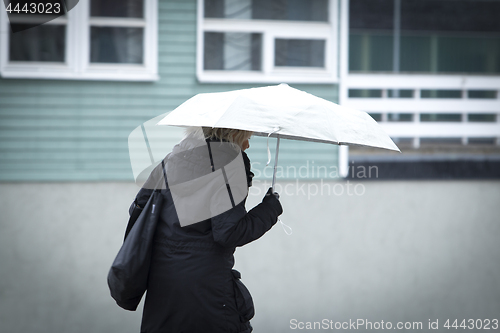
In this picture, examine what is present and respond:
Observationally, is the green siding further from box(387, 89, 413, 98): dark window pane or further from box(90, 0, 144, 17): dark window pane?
box(387, 89, 413, 98): dark window pane

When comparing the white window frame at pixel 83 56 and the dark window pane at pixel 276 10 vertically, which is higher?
the dark window pane at pixel 276 10

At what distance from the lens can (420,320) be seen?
5.50 m

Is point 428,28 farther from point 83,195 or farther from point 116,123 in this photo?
point 83,195

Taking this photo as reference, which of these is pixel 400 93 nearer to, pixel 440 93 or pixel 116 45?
pixel 440 93

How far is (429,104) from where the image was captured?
19.3 ft

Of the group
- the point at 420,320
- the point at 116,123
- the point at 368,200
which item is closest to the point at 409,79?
the point at 368,200

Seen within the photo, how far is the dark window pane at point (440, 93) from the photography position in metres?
6.12

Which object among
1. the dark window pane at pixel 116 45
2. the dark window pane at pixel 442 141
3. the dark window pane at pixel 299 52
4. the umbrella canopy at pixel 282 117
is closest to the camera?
the umbrella canopy at pixel 282 117

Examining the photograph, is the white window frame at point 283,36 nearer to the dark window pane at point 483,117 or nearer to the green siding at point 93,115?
the green siding at point 93,115

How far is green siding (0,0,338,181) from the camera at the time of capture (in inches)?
203

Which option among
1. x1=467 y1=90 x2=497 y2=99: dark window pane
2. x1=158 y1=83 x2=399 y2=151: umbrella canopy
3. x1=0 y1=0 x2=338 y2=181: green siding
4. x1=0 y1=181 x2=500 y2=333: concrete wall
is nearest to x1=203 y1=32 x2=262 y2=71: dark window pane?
x1=0 y1=0 x2=338 y2=181: green siding

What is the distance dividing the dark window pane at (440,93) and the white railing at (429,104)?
106 mm

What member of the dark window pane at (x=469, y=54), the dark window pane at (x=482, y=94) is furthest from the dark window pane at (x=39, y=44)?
the dark window pane at (x=482, y=94)

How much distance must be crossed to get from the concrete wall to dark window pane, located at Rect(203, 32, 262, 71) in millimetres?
1533
